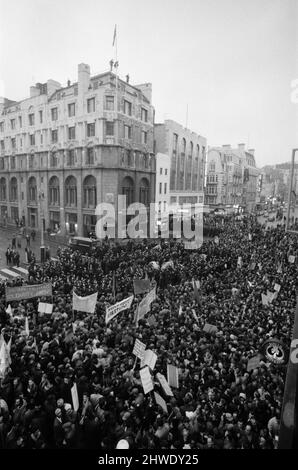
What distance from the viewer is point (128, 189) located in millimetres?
36031

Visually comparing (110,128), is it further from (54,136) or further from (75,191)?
(54,136)

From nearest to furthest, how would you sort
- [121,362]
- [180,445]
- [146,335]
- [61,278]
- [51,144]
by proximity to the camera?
[180,445], [121,362], [146,335], [61,278], [51,144]

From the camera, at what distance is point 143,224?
1505 inches

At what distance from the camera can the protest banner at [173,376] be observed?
7.42 meters

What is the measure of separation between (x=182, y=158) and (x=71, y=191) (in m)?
21.4

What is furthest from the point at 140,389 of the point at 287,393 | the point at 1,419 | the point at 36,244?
the point at 36,244

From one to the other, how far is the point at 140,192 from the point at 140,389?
32.2 meters

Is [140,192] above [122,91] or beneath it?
beneath

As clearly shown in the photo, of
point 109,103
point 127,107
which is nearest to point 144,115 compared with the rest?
point 127,107

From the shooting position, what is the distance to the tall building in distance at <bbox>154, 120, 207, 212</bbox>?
1741 inches

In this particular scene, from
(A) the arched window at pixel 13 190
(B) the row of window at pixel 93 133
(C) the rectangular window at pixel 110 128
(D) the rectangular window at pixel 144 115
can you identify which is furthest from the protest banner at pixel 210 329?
(A) the arched window at pixel 13 190

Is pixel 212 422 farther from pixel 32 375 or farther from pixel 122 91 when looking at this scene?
pixel 122 91

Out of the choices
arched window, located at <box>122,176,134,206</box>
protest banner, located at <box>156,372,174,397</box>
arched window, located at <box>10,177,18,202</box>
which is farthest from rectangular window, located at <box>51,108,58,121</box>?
protest banner, located at <box>156,372,174,397</box>

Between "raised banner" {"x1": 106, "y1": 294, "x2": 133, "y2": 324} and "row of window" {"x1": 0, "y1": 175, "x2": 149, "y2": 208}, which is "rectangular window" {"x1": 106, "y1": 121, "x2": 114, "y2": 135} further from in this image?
"raised banner" {"x1": 106, "y1": 294, "x2": 133, "y2": 324}
